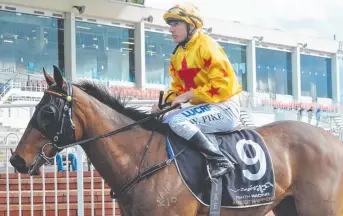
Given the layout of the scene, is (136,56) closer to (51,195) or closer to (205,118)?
(51,195)

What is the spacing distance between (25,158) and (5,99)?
72.2 feet

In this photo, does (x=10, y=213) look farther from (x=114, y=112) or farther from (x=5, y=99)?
(x=5, y=99)

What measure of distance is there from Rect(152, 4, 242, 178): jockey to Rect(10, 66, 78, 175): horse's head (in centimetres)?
86

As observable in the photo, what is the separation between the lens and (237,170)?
5309 millimetres

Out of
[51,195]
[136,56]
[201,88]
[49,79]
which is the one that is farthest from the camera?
[136,56]

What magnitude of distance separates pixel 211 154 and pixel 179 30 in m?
1.08

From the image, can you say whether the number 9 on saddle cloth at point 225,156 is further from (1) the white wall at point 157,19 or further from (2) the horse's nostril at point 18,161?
(1) the white wall at point 157,19

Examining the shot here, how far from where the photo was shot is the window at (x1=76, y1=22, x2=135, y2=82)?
34.1 meters

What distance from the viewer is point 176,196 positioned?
4.93 meters

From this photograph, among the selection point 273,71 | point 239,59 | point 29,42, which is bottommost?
point 273,71

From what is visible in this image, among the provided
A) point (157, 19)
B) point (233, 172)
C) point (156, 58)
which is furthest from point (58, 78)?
point (156, 58)

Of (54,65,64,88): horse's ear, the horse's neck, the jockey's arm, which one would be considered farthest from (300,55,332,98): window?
(54,65,64,88): horse's ear

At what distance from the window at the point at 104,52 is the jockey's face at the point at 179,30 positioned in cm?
2825

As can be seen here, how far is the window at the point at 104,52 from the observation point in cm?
3406
